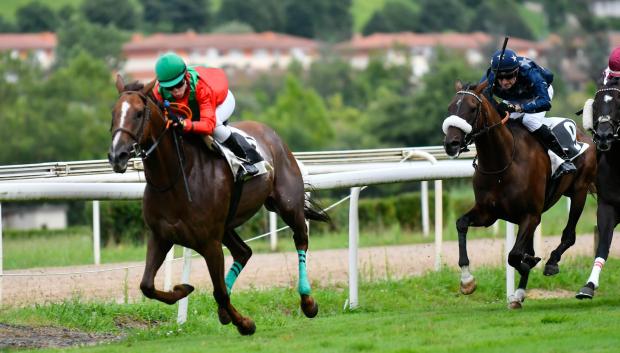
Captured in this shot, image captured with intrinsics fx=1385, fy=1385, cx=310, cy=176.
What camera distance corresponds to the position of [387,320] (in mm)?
9133

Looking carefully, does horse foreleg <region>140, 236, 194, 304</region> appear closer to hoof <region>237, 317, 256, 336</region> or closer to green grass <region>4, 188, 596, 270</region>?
hoof <region>237, 317, 256, 336</region>

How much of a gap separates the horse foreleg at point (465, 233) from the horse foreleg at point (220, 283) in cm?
185

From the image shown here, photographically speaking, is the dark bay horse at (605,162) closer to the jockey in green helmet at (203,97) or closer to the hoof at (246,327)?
the hoof at (246,327)

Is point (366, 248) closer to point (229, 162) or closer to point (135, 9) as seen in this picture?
point (229, 162)

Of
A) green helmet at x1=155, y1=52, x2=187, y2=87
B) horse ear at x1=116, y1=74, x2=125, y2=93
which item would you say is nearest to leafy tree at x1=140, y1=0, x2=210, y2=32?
green helmet at x1=155, y1=52, x2=187, y2=87

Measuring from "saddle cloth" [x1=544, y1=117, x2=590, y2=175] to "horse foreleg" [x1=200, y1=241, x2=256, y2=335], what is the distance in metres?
2.96

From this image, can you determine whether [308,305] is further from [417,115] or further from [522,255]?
[417,115]

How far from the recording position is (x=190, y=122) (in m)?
8.39

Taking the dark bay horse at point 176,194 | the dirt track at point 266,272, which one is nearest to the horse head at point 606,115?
the dirt track at point 266,272

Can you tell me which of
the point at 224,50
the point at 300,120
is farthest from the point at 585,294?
the point at 224,50

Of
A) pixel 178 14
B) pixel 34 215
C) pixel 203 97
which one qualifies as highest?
pixel 203 97

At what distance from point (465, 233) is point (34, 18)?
156 meters

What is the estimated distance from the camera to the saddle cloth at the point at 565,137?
10320 mm

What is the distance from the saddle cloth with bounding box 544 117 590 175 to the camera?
1032 cm
